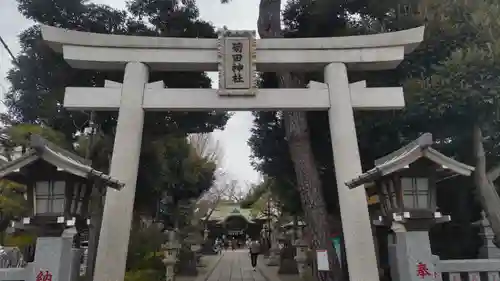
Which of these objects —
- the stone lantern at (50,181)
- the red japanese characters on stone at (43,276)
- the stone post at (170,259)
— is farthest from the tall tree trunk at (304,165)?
the red japanese characters on stone at (43,276)

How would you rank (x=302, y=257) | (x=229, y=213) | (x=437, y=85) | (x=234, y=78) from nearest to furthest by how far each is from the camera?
(x=234, y=78), (x=437, y=85), (x=302, y=257), (x=229, y=213)

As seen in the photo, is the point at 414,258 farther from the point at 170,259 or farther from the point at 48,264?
the point at 170,259

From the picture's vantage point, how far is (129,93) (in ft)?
27.3

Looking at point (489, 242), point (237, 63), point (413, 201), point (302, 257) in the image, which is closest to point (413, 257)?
point (413, 201)

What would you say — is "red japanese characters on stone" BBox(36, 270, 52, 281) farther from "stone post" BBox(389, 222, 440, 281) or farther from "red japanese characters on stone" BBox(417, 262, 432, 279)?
"red japanese characters on stone" BBox(417, 262, 432, 279)

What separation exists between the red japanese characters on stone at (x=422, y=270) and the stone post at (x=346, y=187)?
2.00 metres

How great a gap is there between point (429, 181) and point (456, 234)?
6001 mm

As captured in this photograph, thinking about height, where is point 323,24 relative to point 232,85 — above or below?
above

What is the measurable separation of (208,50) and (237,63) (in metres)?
0.71

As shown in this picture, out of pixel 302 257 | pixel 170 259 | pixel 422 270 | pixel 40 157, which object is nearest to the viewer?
pixel 40 157

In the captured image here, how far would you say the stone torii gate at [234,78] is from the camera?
8.09 metres

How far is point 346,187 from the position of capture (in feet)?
25.8

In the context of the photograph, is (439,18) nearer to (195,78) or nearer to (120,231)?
(195,78)

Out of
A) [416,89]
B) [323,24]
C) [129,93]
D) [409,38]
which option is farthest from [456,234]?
[129,93]
